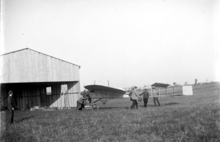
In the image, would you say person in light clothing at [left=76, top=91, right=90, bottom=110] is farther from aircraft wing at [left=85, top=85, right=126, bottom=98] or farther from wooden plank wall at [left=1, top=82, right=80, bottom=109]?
wooden plank wall at [left=1, top=82, right=80, bottom=109]

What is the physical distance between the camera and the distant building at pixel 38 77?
1877cm

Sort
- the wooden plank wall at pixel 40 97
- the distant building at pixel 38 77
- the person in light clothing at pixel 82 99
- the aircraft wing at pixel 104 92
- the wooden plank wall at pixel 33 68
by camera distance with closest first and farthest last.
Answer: the person in light clothing at pixel 82 99, the aircraft wing at pixel 104 92, the wooden plank wall at pixel 33 68, the distant building at pixel 38 77, the wooden plank wall at pixel 40 97

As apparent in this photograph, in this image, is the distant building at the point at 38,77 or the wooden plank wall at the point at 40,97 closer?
the distant building at the point at 38,77

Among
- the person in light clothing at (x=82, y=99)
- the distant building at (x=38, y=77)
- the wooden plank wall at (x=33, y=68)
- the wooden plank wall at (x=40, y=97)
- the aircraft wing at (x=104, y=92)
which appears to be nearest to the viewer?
the person in light clothing at (x=82, y=99)

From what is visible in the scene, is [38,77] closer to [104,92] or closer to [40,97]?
[104,92]

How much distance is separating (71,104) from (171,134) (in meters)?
18.9

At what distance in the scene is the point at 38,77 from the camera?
2036 centimetres

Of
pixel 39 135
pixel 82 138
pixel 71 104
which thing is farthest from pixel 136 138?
pixel 71 104

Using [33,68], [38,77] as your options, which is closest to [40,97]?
[38,77]

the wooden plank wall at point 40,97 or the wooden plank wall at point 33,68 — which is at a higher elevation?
the wooden plank wall at point 33,68

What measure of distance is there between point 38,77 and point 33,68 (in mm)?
1079

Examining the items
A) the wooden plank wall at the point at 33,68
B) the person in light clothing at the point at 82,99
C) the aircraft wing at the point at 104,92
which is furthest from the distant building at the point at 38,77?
the aircraft wing at the point at 104,92

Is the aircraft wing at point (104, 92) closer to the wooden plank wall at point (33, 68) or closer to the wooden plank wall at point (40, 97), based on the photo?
the wooden plank wall at point (33, 68)

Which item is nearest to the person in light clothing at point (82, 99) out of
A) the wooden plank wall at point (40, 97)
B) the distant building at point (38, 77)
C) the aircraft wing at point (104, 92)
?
the aircraft wing at point (104, 92)
